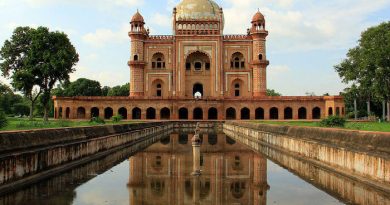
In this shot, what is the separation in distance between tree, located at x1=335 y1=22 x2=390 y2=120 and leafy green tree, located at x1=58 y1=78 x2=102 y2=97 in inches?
1722

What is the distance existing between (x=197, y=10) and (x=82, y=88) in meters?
24.3

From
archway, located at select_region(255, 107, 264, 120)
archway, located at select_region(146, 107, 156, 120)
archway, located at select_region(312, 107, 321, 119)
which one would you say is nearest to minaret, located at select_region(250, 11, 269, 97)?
archway, located at select_region(255, 107, 264, 120)

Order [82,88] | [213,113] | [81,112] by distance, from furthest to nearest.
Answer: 1. [82,88]
2. [213,113]
3. [81,112]

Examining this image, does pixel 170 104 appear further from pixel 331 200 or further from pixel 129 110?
pixel 331 200

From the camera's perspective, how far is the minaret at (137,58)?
48794mm

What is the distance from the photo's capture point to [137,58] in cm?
4922

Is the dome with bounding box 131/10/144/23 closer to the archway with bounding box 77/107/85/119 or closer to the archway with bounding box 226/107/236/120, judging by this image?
the archway with bounding box 77/107/85/119

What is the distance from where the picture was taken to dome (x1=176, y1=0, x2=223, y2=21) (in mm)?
54594

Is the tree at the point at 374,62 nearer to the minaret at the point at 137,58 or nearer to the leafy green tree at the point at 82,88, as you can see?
the minaret at the point at 137,58

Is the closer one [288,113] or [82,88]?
[288,113]

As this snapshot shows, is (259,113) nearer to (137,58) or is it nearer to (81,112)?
(137,58)

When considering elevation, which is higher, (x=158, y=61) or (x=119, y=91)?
(x=158, y=61)

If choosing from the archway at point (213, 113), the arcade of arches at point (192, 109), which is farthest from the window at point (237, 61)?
the arcade of arches at point (192, 109)

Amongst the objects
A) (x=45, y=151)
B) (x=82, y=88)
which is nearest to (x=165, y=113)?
(x=82, y=88)
